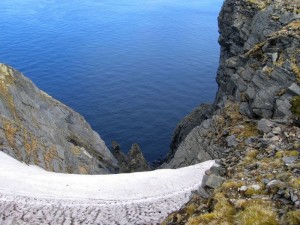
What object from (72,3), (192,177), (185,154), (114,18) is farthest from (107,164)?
(72,3)

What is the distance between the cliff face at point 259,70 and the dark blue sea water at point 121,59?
1322 inches

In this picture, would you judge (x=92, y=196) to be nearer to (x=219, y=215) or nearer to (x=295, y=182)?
(x=219, y=215)

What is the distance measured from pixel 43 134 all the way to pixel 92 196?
21822 mm

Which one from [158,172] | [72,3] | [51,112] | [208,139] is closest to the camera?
[158,172]

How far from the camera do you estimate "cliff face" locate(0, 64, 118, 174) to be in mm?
43781

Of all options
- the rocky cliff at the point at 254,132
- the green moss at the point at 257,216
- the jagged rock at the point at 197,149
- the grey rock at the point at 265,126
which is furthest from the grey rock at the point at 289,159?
the jagged rock at the point at 197,149

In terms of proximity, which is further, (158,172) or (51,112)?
(51,112)

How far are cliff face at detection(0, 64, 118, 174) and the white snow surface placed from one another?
236 inches

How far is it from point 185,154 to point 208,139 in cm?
546

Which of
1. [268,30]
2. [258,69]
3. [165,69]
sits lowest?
[165,69]

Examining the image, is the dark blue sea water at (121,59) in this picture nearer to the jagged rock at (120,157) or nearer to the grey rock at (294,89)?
the jagged rock at (120,157)

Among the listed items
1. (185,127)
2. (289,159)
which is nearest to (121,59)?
(185,127)

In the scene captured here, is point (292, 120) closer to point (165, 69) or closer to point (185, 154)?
point (185, 154)

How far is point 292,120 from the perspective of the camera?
30.2m
